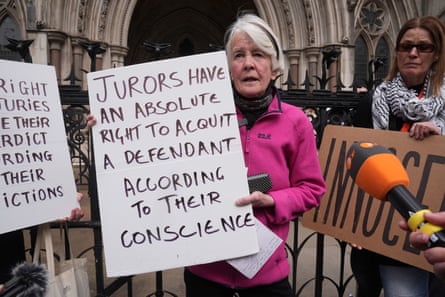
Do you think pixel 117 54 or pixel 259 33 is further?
pixel 117 54

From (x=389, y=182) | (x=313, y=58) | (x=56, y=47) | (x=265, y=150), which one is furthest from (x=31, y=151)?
(x=313, y=58)

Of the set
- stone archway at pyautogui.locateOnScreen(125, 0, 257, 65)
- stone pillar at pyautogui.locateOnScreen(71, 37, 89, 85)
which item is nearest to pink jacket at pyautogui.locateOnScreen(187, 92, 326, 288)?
stone pillar at pyautogui.locateOnScreen(71, 37, 89, 85)

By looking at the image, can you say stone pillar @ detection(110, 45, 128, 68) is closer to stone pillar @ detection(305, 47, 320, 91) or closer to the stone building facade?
the stone building facade

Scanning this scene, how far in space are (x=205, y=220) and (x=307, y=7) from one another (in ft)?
29.4

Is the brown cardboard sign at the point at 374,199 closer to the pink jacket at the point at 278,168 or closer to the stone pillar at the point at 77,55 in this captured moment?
the pink jacket at the point at 278,168

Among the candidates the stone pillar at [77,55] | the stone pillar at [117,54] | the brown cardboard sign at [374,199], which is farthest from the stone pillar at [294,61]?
the brown cardboard sign at [374,199]

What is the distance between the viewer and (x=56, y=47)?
7602mm

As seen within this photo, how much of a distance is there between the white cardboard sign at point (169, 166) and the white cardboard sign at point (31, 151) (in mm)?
339

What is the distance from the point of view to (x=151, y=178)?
1234 mm

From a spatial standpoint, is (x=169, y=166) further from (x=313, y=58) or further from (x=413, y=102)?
(x=313, y=58)

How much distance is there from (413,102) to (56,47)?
8123 millimetres

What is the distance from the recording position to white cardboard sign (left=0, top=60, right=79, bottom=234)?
1.33m

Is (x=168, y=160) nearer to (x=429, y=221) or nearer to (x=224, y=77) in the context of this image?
(x=224, y=77)

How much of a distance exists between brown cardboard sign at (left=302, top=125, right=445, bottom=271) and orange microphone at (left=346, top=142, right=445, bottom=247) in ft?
2.81
